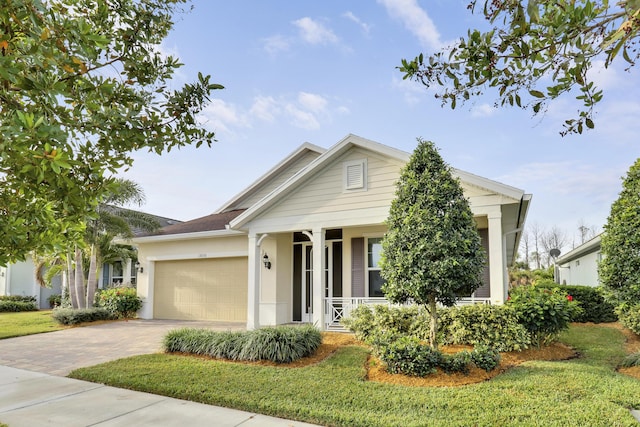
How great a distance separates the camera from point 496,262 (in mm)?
9438

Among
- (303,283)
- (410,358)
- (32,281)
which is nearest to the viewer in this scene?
(410,358)

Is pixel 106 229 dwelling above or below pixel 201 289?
above

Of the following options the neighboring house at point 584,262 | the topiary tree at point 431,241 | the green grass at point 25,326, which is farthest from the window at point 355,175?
the green grass at point 25,326

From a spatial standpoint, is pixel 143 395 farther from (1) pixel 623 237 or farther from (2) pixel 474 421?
(1) pixel 623 237

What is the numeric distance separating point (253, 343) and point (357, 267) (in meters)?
4.93

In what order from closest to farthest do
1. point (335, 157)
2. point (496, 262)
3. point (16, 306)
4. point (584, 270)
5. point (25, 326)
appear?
point (496, 262) → point (335, 157) → point (25, 326) → point (16, 306) → point (584, 270)

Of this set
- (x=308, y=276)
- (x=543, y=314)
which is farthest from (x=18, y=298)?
(x=543, y=314)

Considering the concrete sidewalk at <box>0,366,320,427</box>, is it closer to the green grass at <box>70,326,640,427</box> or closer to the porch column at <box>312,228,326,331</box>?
the green grass at <box>70,326,640,427</box>

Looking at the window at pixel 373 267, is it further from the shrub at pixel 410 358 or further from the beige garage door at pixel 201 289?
the shrub at pixel 410 358

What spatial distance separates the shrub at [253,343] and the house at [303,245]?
2.42 meters

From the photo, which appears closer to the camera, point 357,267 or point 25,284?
point 357,267

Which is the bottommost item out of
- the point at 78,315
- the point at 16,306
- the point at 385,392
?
the point at 16,306

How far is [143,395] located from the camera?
21.4 feet

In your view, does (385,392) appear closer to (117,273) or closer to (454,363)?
(454,363)
